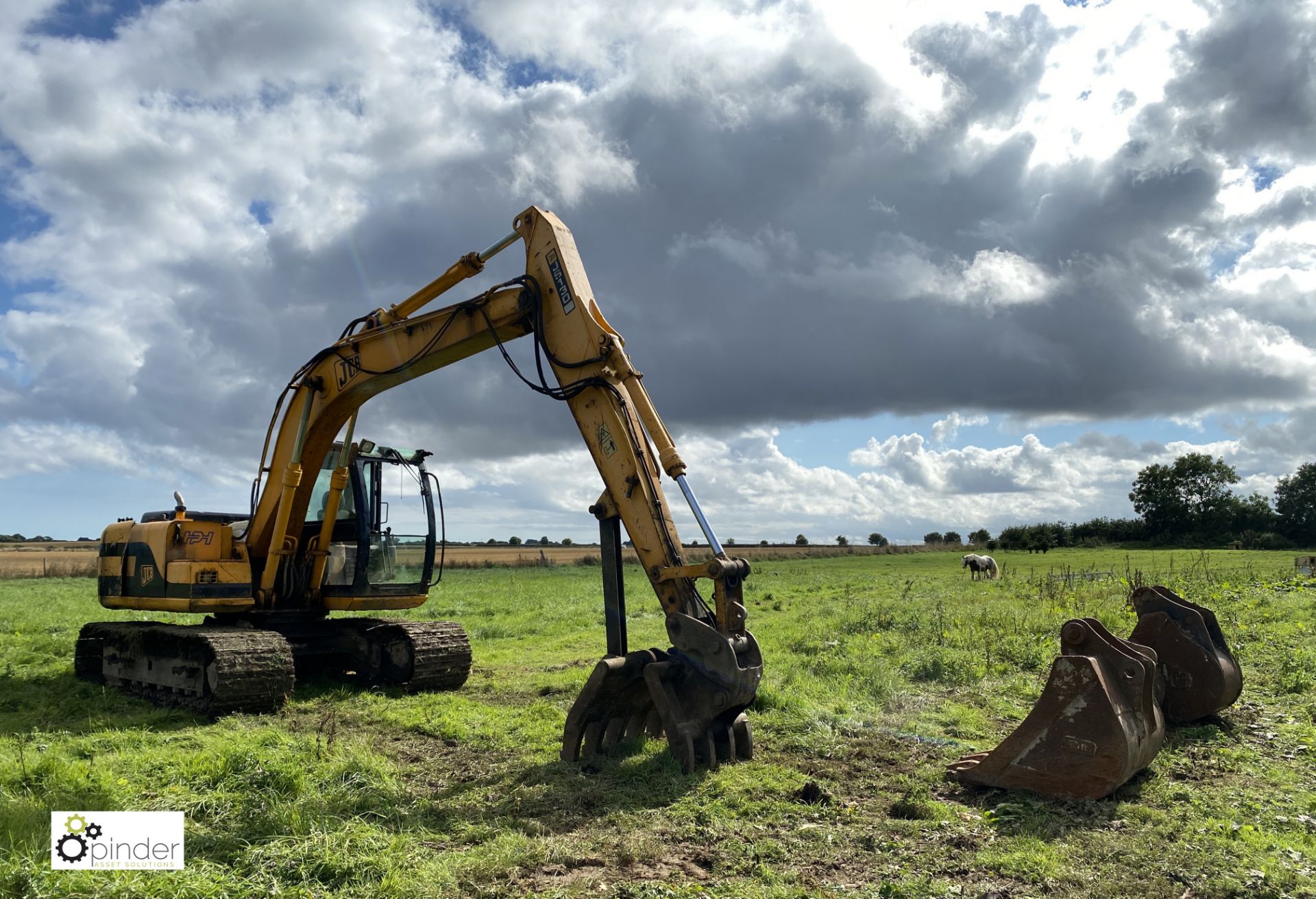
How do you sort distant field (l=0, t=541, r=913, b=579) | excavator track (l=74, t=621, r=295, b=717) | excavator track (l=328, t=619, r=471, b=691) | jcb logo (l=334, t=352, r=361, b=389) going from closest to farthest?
excavator track (l=74, t=621, r=295, b=717) → jcb logo (l=334, t=352, r=361, b=389) → excavator track (l=328, t=619, r=471, b=691) → distant field (l=0, t=541, r=913, b=579)

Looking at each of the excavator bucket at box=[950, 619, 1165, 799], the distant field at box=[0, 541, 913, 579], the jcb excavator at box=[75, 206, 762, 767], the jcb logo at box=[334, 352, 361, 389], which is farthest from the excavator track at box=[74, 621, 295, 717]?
the excavator bucket at box=[950, 619, 1165, 799]

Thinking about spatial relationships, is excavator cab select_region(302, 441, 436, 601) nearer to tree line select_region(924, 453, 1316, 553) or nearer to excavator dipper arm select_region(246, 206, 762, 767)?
excavator dipper arm select_region(246, 206, 762, 767)

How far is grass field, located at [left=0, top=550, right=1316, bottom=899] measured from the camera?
15.6ft

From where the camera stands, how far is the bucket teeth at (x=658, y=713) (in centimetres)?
662

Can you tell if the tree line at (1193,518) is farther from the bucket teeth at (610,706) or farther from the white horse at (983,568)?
the bucket teeth at (610,706)

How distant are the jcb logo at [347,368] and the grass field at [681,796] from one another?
146 inches

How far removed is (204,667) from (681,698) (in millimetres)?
5845

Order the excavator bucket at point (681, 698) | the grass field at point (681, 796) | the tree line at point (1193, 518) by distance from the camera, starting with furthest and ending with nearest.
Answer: the tree line at point (1193, 518), the excavator bucket at point (681, 698), the grass field at point (681, 796)

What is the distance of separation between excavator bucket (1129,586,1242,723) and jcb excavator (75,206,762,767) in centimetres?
371

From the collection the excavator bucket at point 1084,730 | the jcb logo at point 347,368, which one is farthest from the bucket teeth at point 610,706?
the jcb logo at point 347,368

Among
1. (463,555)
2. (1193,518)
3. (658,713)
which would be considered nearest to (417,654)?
(658,713)

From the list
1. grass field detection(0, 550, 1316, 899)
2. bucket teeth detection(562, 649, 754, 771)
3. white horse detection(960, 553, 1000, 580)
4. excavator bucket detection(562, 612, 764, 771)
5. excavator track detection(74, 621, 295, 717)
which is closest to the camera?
grass field detection(0, 550, 1316, 899)

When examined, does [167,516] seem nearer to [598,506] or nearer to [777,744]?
[598,506]

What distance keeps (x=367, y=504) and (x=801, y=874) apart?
26.0ft
